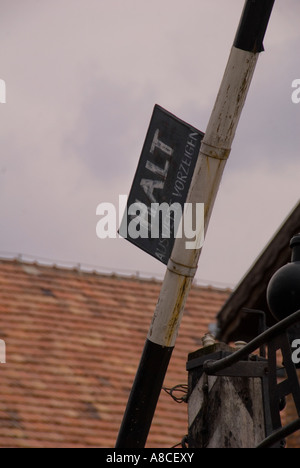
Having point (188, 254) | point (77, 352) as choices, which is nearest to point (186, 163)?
A: point (188, 254)

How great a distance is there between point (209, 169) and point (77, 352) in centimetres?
593

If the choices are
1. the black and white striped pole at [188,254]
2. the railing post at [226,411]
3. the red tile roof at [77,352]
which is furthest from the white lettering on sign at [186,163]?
the red tile roof at [77,352]

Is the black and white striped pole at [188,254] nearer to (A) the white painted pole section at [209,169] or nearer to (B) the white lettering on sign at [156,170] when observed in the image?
(A) the white painted pole section at [209,169]

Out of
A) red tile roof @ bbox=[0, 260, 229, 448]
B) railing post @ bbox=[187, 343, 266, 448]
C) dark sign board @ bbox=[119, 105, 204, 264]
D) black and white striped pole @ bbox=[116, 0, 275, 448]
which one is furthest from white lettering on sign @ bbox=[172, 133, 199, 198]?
red tile roof @ bbox=[0, 260, 229, 448]

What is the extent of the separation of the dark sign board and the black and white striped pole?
8.8 inches

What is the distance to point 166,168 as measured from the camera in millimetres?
5047

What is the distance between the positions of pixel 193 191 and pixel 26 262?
7572mm

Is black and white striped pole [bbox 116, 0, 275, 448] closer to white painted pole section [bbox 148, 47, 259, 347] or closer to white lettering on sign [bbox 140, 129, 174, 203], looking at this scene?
white painted pole section [bbox 148, 47, 259, 347]

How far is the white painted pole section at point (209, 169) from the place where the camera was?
4684 mm

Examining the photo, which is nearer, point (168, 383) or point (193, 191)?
point (193, 191)

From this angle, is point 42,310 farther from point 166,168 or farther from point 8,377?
point 166,168

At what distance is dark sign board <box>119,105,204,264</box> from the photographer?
4973 millimetres

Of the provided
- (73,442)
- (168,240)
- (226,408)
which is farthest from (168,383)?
(226,408)

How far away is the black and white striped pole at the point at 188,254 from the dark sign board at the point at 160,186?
0.74 ft
